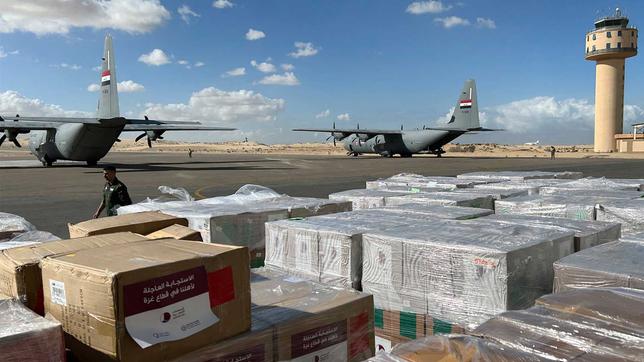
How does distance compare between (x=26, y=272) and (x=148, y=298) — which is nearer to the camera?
(x=148, y=298)

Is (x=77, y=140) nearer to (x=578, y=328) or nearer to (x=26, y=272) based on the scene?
(x=26, y=272)

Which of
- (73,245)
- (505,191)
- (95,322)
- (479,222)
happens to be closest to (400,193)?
(505,191)

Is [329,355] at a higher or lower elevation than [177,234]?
lower

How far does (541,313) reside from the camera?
2.39m

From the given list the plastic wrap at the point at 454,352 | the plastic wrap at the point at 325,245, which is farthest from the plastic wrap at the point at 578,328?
the plastic wrap at the point at 325,245

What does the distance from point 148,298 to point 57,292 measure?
544 millimetres

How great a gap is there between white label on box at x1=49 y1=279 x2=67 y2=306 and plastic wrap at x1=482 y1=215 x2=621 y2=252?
141 inches

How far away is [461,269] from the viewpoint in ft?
11.3

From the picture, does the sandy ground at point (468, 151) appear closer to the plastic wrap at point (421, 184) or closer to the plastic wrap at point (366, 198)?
the plastic wrap at point (421, 184)

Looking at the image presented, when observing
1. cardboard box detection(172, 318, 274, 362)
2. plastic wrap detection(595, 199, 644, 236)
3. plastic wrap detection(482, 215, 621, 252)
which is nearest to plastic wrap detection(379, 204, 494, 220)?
plastic wrap detection(482, 215, 621, 252)

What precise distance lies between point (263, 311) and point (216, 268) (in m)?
0.61

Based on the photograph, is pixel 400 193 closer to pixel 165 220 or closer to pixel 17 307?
pixel 165 220

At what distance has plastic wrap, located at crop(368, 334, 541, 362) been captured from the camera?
1.92 metres

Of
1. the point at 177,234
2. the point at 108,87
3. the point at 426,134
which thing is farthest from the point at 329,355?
the point at 426,134
